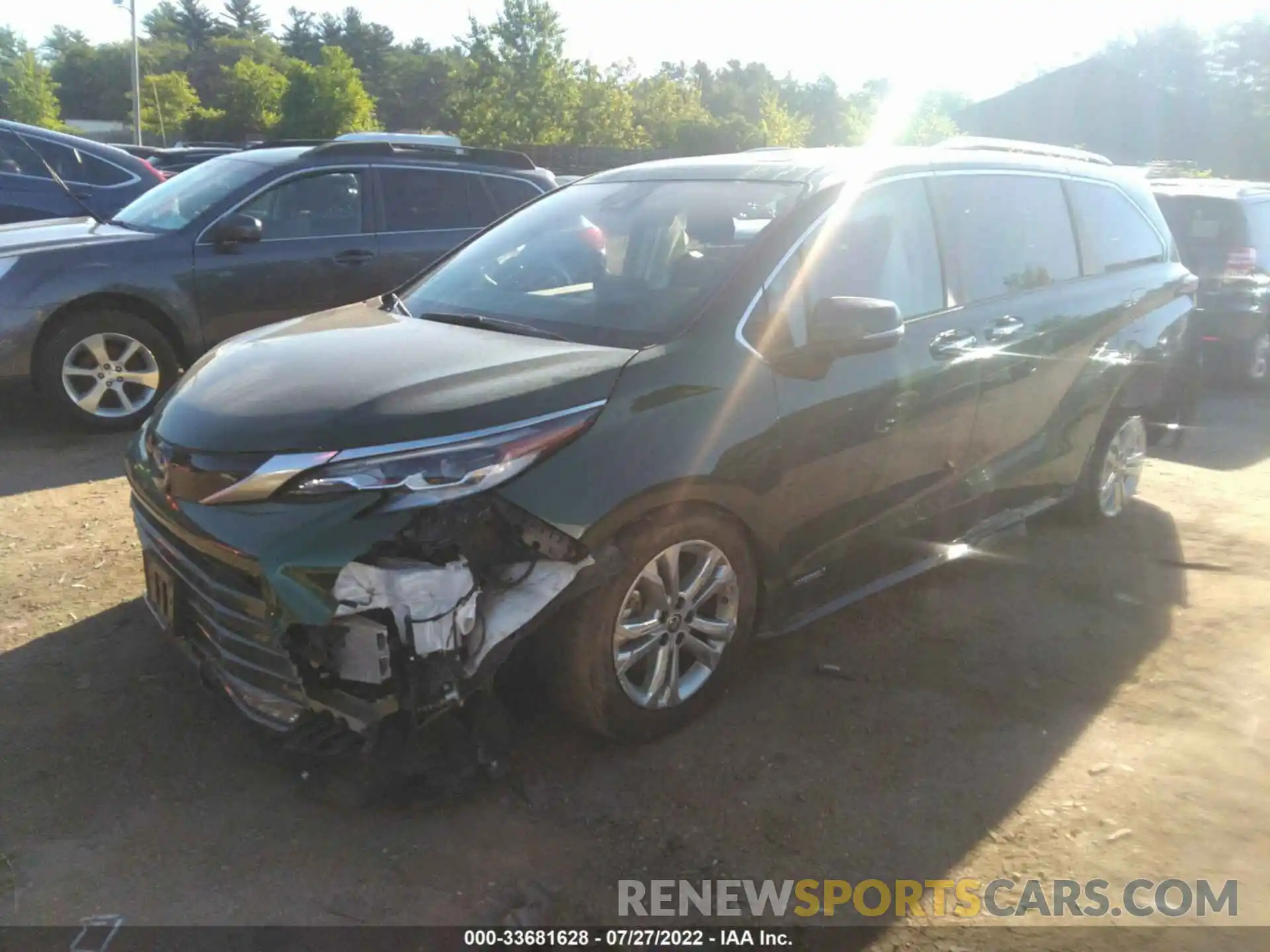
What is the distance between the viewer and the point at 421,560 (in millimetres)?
2693

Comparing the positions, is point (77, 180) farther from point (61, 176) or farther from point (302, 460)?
point (302, 460)

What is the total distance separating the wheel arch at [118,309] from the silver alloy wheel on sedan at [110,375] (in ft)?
0.49

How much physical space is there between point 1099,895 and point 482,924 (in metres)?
1.61

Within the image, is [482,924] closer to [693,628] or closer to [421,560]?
[421,560]

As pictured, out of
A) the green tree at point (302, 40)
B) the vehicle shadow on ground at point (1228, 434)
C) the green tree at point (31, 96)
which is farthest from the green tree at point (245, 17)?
the vehicle shadow on ground at point (1228, 434)

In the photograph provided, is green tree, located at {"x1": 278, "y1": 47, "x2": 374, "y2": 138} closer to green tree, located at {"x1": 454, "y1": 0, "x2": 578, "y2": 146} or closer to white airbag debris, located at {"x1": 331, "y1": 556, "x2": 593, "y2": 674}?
green tree, located at {"x1": 454, "y1": 0, "x2": 578, "y2": 146}

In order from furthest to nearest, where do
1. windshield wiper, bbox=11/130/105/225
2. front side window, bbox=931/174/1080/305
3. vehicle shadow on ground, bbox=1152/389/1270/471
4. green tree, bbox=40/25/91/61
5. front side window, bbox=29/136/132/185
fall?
green tree, bbox=40/25/91/61 → front side window, bbox=29/136/132/185 → windshield wiper, bbox=11/130/105/225 → vehicle shadow on ground, bbox=1152/389/1270/471 → front side window, bbox=931/174/1080/305

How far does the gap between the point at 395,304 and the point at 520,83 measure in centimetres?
4932

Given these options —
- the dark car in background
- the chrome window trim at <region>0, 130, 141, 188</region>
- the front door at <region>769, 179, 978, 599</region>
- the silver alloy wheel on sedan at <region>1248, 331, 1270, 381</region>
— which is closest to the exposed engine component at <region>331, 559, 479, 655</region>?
the front door at <region>769, 179, 978, 599</region>

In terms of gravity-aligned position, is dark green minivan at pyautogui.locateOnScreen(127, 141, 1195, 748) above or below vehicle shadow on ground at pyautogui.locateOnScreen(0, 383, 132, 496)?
above

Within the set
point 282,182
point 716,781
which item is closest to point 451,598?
point 716,781

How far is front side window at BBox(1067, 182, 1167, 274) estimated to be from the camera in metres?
4.95

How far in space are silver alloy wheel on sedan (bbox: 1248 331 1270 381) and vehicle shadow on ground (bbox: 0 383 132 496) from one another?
9022 mm

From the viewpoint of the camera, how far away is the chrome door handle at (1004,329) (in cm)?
421
